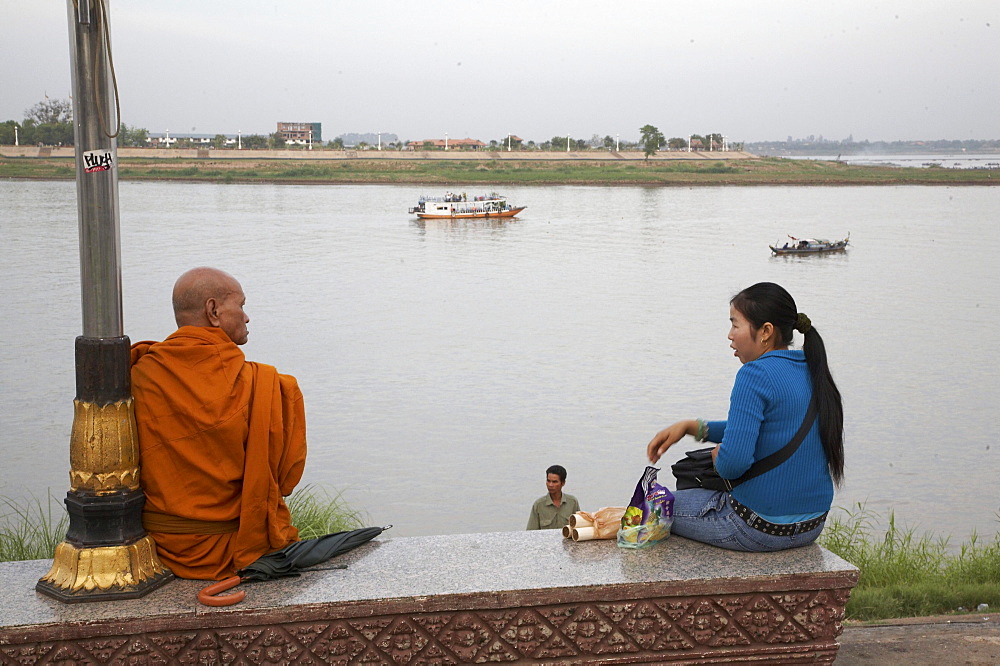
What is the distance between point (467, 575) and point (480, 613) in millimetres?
137

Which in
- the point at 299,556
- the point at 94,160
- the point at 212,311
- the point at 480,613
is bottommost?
the point at 480,613

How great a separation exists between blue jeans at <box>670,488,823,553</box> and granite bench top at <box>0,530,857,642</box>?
0.09 feet

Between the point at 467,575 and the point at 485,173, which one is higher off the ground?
the point at 485,173

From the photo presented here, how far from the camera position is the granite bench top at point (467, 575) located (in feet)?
9.30

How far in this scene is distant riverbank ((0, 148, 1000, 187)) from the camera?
76000 mm

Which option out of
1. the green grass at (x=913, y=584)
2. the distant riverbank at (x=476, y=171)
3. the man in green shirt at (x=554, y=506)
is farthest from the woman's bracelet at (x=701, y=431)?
the distant riverbank at (x=476, y=171)

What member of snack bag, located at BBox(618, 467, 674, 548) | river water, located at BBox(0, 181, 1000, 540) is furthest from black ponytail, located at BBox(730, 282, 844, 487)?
river water, located at BBox(0, 181, 1000, 540)

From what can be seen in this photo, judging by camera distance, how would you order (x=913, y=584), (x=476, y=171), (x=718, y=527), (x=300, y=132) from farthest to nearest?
(x=300, y=132) < (x=476, y=171) < (x=913, y=584) < (x=718, y=527)

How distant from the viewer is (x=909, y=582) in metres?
5.25

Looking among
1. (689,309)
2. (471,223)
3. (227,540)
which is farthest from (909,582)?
(471,223)

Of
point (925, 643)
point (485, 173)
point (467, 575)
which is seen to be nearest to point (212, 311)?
point (467, 575)

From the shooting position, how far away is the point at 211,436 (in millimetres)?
2943

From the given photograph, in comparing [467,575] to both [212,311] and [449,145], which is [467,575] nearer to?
[212,311]

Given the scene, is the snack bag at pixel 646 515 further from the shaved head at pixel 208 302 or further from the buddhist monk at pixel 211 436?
the shaved head at pixel 208 302
